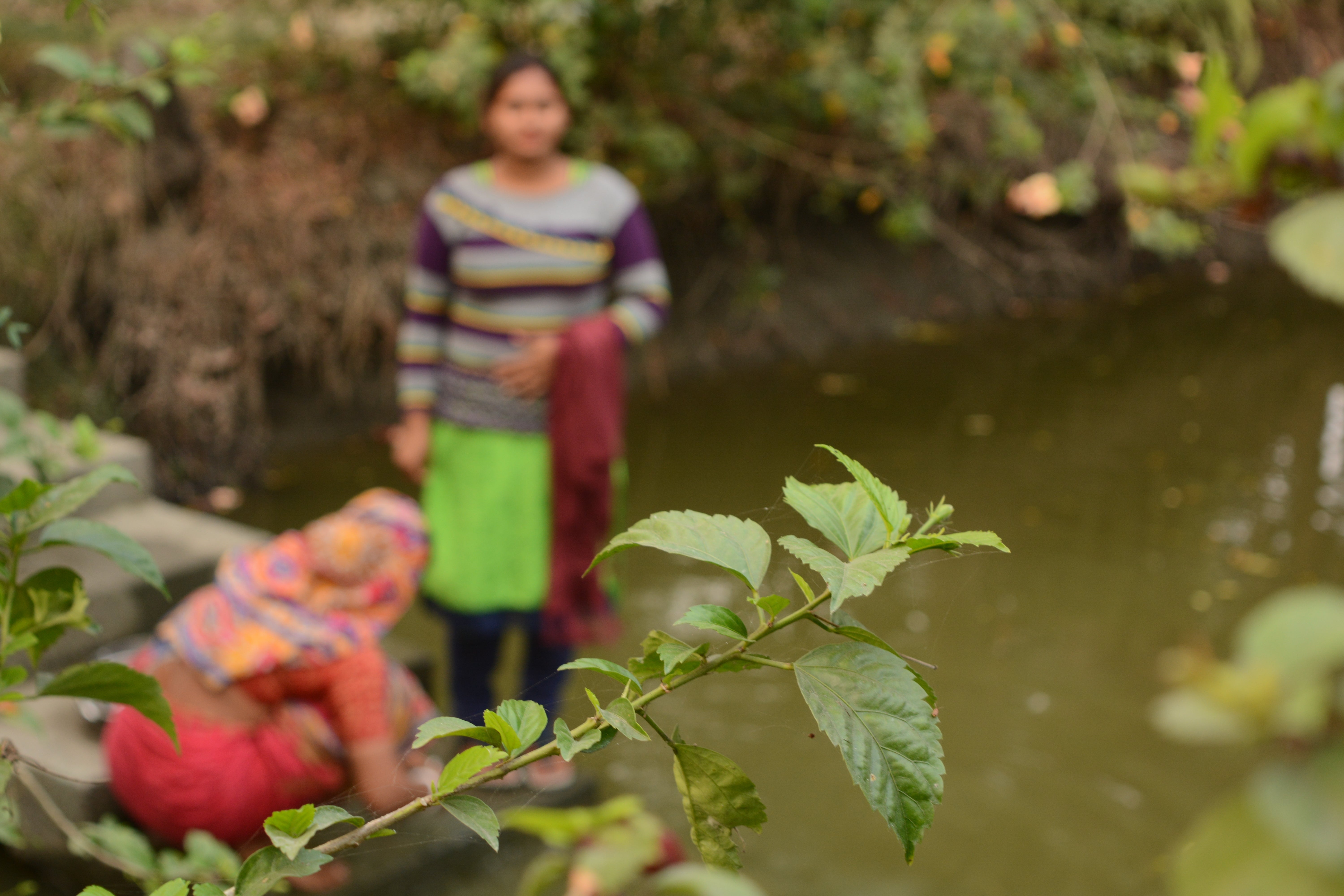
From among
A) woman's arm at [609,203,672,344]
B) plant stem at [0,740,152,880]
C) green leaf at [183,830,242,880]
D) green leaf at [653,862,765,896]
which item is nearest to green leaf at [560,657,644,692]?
green leaf at [653,862,765,896]

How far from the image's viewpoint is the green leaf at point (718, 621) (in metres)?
0.57

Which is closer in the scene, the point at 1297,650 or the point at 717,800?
the point at 1297,650

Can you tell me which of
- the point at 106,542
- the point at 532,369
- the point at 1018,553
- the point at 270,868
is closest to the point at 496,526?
the point at 532,369

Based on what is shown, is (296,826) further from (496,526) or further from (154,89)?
(496,526)

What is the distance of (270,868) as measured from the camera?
60 cm

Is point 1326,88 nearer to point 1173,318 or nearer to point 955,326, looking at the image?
point 955,326

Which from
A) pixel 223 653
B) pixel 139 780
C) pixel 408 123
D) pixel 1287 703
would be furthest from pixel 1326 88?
pixel 408 123

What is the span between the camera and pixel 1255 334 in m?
6.16

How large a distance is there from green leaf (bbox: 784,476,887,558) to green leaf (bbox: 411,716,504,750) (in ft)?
0.63

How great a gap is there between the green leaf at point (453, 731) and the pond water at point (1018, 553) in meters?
0.10

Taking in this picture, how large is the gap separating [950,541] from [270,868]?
39 centimetres

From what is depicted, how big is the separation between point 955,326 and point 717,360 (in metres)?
1.62

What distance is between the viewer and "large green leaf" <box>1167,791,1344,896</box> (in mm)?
224

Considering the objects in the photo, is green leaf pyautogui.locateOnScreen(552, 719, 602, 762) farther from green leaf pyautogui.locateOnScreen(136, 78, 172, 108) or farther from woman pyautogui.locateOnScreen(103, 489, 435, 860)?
woman pyautogui.locateOnScreen(103, 489, 435, 860)
